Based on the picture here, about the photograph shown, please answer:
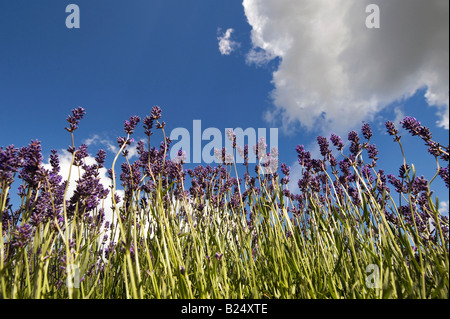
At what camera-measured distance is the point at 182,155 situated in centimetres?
260

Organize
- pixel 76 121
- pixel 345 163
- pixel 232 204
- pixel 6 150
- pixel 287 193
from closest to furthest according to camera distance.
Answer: pixel 6 150
pixel 76 121
pixel 345 163
pixel 232 204
pixel 287 193

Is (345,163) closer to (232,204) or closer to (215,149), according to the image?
(232,204)

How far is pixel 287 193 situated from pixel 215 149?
1.23 metres

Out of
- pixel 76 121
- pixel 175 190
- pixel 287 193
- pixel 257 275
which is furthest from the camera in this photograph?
pixel 287 193

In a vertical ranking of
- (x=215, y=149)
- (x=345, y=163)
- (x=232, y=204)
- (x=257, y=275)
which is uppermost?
(x=215, y=149)
